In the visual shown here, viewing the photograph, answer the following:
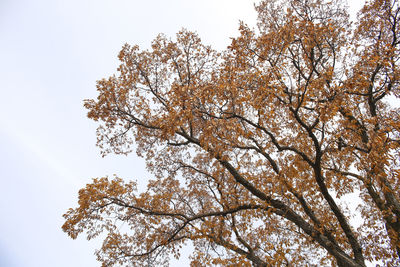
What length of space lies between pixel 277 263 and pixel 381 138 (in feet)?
15.4

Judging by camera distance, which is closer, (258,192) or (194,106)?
(194,106)

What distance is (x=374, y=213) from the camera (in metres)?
9.51

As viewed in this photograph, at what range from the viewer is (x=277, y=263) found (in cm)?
672

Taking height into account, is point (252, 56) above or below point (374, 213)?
above

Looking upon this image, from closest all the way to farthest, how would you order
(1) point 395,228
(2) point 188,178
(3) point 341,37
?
(1) point 395,228
(3) point 341,37
(2) point 188,178

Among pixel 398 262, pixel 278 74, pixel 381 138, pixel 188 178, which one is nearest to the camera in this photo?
pixel 381 138

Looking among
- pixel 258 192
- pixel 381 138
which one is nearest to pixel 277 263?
pixel 258 192

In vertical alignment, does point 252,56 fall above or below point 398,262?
above

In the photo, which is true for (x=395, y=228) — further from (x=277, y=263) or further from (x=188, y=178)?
(x=188, y=178)

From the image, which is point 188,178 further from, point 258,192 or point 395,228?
point 395,228

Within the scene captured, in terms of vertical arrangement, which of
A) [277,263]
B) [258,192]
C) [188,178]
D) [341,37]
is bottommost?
[277,263]

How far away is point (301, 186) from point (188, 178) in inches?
228

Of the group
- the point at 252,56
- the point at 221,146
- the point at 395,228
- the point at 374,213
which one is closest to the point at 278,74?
the point at 252,56

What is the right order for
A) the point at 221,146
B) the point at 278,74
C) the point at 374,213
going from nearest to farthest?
the point at 278,74
the point at 221,146
the point at 374,213
